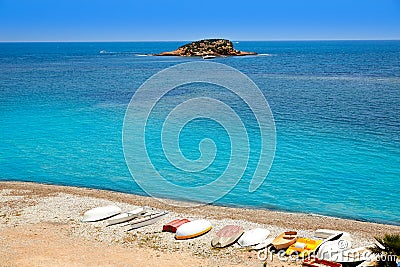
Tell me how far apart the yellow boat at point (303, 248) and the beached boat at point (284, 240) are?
21 cm

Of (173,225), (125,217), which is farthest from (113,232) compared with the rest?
(173,225)

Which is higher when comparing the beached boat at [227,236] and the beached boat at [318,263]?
the beached boat at [318,263]

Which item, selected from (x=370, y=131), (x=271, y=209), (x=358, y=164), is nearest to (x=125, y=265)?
(x=271, y=209)

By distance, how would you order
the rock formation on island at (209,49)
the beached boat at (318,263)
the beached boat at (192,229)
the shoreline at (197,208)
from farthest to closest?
the rock formation on island at (209,49)
the shoreline at (197,208)
the beached boat at (192,229)
the beached boat at (318,263)

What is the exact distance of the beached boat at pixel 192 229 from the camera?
765 inches

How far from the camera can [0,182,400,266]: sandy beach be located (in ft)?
57.3

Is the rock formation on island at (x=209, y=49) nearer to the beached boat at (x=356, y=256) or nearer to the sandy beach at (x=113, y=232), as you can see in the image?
the sandy beach at (x=113, y=232)

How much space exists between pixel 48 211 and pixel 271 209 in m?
11.6

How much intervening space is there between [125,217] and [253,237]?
627 centimetres

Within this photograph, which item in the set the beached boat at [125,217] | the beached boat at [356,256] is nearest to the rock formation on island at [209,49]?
the beached boat at [125,217]

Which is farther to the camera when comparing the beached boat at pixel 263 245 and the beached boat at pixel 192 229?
the beached boat at pixel 192 229

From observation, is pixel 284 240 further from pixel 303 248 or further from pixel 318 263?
pixel 318 263

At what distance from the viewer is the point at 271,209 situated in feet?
81.1

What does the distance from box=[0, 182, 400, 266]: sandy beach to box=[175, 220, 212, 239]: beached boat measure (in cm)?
26
